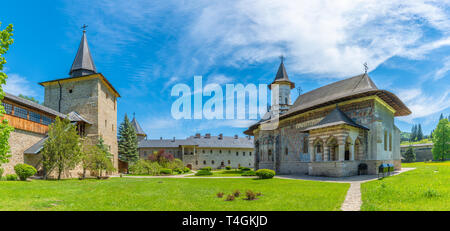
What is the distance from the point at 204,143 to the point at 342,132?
4259cm

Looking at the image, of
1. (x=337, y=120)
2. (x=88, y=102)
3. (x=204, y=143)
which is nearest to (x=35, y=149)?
(x=88, y=102)

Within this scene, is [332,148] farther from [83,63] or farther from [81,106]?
[83,63]

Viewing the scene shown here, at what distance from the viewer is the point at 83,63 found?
32469 millimetres

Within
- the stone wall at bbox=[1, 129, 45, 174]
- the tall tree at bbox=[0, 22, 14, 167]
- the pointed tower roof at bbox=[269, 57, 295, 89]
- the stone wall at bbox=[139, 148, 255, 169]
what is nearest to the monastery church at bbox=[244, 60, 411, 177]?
the pointed tower roof at bbox=[269, 57, 295, 89]

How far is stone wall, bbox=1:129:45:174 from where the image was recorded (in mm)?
19984

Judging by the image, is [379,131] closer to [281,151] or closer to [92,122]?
[281,151]

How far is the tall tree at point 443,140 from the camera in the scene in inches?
1714

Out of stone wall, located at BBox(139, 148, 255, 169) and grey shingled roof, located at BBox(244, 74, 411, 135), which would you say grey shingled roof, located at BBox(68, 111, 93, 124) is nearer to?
grey shingled roof, located at BBox(244, 74, 411, 135)

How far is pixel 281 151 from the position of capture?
99.9 feet

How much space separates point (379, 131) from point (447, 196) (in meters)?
13.1

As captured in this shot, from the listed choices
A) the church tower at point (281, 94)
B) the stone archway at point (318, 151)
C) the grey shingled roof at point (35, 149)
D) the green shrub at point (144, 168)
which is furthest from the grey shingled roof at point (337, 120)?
the grey shingled roof at point (35, 149)

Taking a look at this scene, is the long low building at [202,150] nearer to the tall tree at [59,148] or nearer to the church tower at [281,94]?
the church tower at [281,94]

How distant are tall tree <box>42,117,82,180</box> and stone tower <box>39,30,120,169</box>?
7.98m
